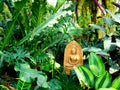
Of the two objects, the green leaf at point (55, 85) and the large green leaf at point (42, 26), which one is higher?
the large green leaf at point (42, 26)

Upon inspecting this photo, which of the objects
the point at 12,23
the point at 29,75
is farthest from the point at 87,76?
the point at 12,23

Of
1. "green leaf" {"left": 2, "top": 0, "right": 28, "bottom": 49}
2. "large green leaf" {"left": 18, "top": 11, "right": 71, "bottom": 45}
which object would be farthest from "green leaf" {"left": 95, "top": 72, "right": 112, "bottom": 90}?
"green leaf" {"left": 2, "top": 0, "right": 28, "bottom": 49}

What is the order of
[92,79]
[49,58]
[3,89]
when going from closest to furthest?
1. [3,89]
2. [92,79]
3. [49,58]

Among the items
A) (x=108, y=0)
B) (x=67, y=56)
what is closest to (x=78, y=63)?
(x=67, y=56)

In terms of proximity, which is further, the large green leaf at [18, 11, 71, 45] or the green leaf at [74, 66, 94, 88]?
the large green leaf at [18, 11, 71, 45]

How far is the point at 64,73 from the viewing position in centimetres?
180

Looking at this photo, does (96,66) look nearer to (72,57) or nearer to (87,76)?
(87,76)

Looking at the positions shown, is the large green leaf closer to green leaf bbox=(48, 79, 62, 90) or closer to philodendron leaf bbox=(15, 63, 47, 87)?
philodendron leaf bbox=(15, 63, 47, 87)

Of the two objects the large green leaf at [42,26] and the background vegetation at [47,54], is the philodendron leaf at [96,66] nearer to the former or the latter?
the background vegetation at [47,54]

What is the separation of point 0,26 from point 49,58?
20.6 inches

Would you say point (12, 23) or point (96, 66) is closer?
point (96, 66)

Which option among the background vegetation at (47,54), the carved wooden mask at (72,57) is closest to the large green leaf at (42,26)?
the background vegetation at (47,54)

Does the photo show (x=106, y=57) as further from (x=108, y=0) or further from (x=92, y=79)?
(x=108, y=0)

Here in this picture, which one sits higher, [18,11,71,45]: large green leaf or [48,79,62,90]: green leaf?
[18,11,71,45]: large green leaf
